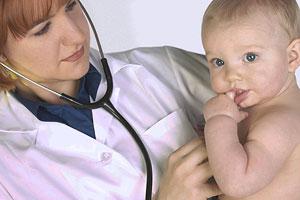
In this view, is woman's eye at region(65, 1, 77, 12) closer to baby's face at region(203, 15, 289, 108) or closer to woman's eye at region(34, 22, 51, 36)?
woman's eye at region(34, 22, 51, 36)

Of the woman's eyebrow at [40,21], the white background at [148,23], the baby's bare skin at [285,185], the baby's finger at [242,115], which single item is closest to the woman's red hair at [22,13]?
the woman's eyebrow at [40,21]

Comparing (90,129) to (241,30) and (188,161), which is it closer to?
(188,161)

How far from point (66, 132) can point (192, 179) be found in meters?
0.26

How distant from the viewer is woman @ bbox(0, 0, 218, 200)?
1193 mm

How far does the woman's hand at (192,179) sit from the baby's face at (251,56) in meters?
0.13

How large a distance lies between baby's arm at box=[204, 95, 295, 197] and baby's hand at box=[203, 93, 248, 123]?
16 mm

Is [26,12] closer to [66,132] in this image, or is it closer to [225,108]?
[66,132]

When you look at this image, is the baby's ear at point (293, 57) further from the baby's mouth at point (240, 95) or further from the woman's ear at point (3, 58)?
the woman's ear at point (3, 58)

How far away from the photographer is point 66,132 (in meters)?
1.23

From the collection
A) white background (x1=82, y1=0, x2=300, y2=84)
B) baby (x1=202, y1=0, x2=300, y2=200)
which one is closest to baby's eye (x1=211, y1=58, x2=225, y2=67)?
baby (x1=202, y1=0, x2=300, y2=200)

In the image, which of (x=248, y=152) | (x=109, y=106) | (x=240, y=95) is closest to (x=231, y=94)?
(x=240, y=95)

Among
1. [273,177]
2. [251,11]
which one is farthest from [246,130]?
[251,11]

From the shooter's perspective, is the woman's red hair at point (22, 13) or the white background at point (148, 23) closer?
the woman's red hair at point (22, 13)

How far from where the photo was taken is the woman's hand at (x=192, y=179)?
1.19 metres
